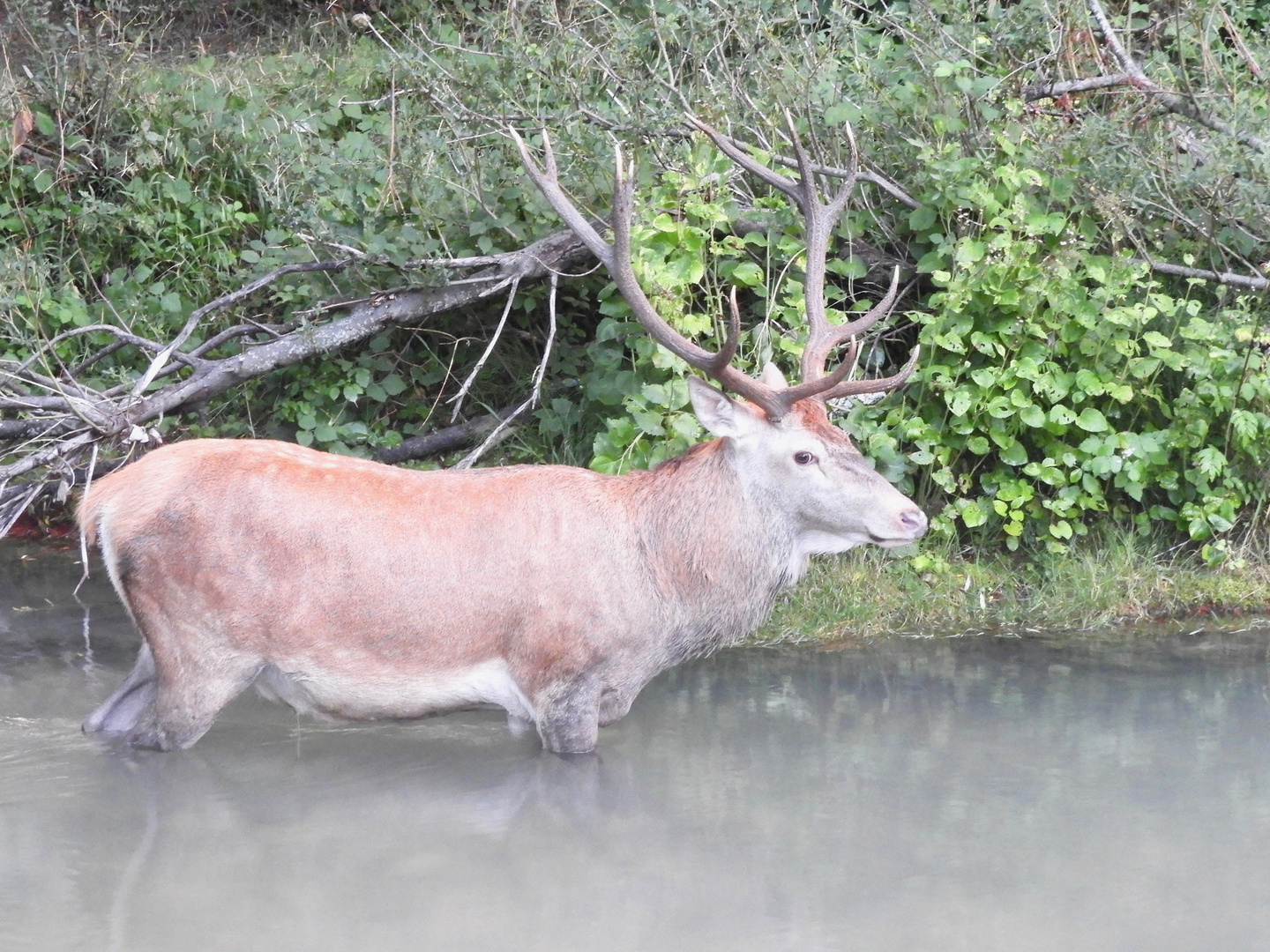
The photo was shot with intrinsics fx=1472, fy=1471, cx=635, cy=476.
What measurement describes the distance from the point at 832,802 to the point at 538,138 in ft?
11.9

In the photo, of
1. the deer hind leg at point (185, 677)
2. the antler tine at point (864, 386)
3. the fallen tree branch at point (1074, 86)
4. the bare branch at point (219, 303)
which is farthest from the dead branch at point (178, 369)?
the fallen tree branch at point (1074, 86)

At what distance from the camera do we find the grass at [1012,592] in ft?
20.0

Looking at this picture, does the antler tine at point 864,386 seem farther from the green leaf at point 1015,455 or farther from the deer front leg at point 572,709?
the green leaf at point 1015,455

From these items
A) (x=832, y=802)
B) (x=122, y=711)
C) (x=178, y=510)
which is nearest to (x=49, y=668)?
(x=122, y=711)

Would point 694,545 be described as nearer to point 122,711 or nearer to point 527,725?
point 527,725

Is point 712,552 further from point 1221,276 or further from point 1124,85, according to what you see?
point 1124,85

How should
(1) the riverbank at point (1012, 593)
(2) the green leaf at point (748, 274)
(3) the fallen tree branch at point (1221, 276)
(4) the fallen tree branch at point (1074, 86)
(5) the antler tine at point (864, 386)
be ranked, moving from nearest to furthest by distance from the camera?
1. (5) the antler tine at point (864, 386)
2. (1) the riverbank at point (1012, 593)
3. (2) the green leaf at point (748, 274)
4. (3) the fallen tree branch at point (1221, 276)
5. (4) the fallen tree branch at point (1074, 86)

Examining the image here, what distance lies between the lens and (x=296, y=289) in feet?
22.2

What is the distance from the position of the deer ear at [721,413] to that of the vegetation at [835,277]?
1245 mm

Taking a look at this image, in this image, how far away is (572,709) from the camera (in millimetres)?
4605

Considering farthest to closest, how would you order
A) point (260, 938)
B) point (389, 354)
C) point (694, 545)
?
point (389, 354)
point (694, 545)
point (260, 938)

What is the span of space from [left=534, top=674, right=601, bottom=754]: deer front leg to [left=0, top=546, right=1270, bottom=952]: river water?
13 centimetres

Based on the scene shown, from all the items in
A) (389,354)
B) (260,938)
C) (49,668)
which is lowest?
(49,668)

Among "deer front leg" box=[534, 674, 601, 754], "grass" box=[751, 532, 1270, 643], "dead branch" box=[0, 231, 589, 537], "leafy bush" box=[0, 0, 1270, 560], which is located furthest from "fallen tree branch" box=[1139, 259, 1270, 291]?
"deer front leg" box=[534, 674, 601, 754]
